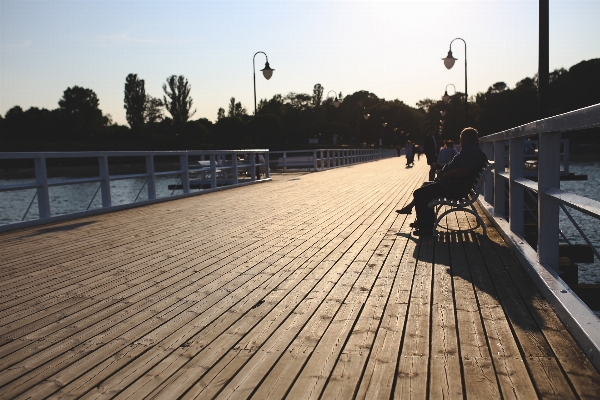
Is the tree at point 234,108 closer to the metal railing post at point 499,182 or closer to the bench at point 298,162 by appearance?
the bench at point 298,162

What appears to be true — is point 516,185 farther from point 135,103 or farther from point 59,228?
point 135,103

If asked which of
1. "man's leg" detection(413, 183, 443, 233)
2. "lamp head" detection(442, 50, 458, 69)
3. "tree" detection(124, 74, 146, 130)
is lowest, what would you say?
"man's leg" detection(413, 183, 443, 233)

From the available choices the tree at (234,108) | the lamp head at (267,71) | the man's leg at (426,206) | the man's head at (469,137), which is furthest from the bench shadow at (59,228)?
the tree at (234,108)

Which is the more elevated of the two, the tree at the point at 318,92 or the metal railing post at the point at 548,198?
the tree at the point at 318,92

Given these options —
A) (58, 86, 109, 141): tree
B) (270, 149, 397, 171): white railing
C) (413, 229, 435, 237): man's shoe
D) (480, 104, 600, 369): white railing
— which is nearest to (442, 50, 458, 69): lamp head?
(270, 149, 397, 171): white railing

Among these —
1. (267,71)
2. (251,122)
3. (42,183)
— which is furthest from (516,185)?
(251,122)

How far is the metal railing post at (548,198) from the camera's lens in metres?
3.89

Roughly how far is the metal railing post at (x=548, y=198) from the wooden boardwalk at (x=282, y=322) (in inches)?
13.1

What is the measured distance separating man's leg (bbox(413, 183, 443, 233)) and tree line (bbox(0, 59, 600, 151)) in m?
54.8

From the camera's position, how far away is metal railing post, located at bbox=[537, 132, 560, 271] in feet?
12.8

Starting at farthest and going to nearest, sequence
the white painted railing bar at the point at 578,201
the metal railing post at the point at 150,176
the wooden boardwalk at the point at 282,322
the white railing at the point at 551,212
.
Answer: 1. the metal railing post at the point at 150,176
2. the white railing at the point at 551,212
3. the white painted railing bar at the point at 578,201
4. the wooden boardwalk at the point at 282,322

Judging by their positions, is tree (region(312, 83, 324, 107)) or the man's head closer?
the man's head

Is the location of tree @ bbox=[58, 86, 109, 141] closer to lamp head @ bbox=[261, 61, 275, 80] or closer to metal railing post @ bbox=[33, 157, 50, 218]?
lamp head @ bbox=[261, 61, 275, 80]

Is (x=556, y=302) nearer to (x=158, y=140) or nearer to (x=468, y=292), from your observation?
(x=468, y=292)
